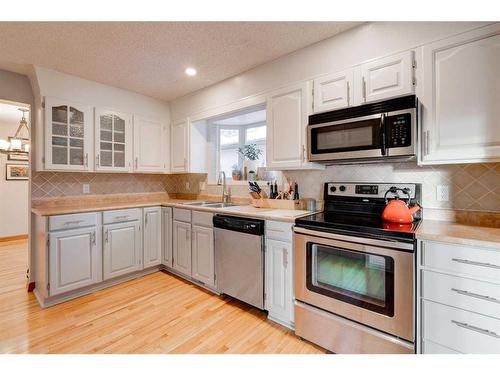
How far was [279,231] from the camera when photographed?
6.60 ft

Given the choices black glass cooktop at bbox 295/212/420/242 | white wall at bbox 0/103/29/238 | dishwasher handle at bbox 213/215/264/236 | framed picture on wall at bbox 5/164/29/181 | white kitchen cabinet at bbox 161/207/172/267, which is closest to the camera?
black glass cooktop at bbox 295/212/420/242

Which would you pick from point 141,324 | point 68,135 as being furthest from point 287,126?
point 68,135

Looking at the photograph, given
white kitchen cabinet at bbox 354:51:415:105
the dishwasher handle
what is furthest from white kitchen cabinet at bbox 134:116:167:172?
white kitchen cabinet at bbox 354:51:415:105

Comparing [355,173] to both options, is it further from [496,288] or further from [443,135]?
[496,288]

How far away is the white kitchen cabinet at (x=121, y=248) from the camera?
2719mm

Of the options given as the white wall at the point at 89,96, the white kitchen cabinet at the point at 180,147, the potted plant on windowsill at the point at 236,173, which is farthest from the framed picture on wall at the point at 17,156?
the potted plant on windowsill at the point at 236,173

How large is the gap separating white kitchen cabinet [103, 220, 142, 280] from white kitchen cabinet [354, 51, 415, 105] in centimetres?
276

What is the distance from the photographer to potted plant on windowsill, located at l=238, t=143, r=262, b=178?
121 inches

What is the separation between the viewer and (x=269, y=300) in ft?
6.84

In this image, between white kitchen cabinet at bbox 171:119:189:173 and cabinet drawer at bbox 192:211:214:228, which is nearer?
cabinet drawer at bbox 192:211:214:228

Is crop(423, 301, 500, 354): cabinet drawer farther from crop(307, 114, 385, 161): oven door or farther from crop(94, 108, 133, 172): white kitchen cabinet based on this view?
crop(94, 108, 133, 172): white kitchen cabinet

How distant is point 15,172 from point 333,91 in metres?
6.35

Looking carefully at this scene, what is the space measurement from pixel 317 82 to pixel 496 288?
179 centimetres

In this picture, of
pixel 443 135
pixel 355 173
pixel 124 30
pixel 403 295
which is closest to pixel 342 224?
pixel 403 295
